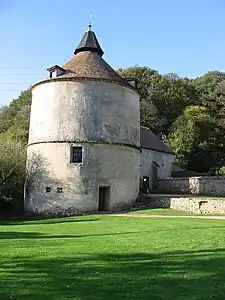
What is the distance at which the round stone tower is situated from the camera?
2655 cm

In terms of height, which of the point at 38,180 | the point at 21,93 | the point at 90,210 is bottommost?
the point at 90,210

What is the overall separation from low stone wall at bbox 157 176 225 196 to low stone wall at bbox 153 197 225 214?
24.7 feet

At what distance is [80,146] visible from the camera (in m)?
26.7

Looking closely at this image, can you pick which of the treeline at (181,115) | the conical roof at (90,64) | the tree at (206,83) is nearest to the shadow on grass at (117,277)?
the conical roof at (90,64)

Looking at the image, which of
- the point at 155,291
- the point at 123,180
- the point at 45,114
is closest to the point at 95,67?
the point at 45,114

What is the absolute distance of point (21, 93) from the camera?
61.1m

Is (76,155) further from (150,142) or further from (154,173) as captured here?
(150,142)

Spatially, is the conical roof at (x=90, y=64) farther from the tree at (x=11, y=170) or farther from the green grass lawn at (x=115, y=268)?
the green grass lawn at (x=115, y=268)

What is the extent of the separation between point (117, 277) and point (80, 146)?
19969 millimetres

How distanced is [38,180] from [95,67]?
353 inches

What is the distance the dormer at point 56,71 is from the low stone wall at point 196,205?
1142 centimetres

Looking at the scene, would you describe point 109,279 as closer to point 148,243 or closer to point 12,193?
point 148,243

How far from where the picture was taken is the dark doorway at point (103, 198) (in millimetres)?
27141

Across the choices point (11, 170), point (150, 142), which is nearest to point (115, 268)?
point (11, 170)
